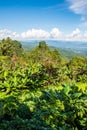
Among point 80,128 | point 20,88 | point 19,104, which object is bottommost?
point 20,88

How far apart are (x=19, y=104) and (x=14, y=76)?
8.46 m

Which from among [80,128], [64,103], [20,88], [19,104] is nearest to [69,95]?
[64,103]

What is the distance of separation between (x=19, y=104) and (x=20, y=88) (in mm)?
8187

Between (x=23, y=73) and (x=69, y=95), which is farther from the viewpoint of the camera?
(x=23, y=73)

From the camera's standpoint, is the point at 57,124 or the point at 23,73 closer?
the point at 57,124

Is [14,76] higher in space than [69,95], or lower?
lower

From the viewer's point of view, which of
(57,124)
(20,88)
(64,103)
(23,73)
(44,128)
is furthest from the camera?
(23,73)

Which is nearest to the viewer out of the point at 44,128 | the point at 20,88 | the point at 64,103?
the point at 44,128

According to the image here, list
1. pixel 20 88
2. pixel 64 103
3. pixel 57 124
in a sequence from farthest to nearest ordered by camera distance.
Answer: pixel 20 88, pixel 64 103, pixel 57 124

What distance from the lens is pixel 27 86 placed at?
49.1 feet

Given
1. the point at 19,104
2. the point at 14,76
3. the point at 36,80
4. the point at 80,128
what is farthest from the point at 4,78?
the point at 80,128

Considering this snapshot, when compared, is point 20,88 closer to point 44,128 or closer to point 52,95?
point 52,95

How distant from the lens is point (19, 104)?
656cm

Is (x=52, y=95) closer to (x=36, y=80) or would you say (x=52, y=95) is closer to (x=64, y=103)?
(x=64, y=103)
